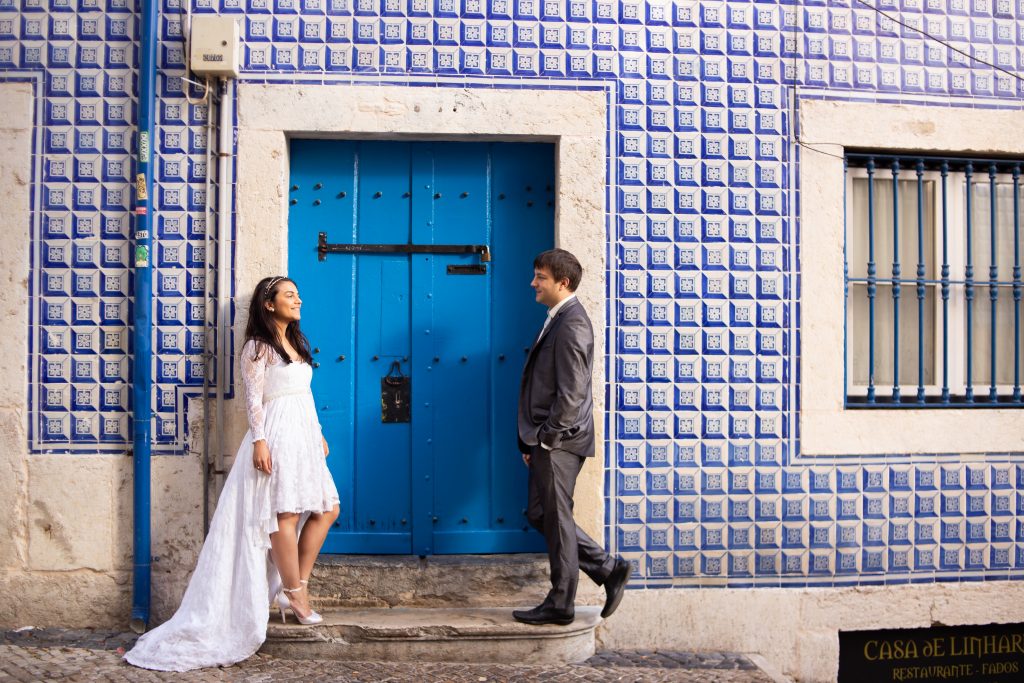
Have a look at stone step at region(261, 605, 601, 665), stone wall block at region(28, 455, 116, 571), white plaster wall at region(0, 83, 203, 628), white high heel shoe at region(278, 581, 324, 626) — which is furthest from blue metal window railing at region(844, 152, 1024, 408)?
stone wall block at region(28, 455, 116, 571)

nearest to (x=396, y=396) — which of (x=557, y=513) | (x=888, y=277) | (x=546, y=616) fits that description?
(x=557, y=513)

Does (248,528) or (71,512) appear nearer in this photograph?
(248,528)

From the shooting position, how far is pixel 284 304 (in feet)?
13.8

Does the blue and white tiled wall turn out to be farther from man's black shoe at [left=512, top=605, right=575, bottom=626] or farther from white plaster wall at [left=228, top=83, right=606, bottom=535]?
man's black shoe at [left=512, top=605, right=575, bottom=626]

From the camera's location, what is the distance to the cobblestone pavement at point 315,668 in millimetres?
3887

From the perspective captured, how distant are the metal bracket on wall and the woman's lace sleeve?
77cm

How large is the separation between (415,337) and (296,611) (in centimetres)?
147

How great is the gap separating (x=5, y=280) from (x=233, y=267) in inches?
45.1

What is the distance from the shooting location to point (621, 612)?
15.0ft

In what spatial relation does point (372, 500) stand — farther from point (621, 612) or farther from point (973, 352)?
point (973, 352)

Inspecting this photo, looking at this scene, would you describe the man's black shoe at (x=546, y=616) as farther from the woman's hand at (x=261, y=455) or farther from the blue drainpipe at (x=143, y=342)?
the blue drainpipe at (x=143, y=342)

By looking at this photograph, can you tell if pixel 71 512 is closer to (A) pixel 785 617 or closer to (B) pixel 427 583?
(B) pixel 427 583

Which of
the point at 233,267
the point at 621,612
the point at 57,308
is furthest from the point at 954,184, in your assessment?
the point at 57,308

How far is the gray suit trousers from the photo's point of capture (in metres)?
4.09
